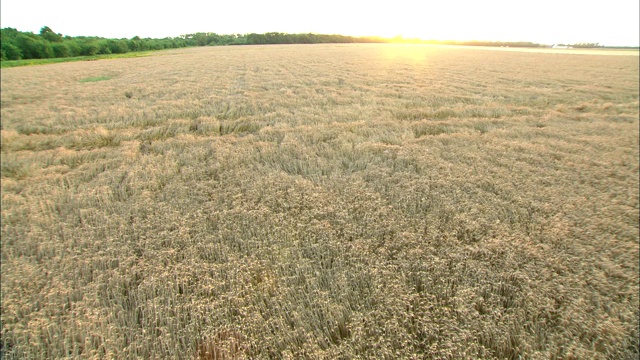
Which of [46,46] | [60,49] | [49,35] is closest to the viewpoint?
[46,46]

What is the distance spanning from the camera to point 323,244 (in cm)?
336

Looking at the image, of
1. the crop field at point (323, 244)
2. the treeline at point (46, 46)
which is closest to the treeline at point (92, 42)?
the treeline at point (46, 46)

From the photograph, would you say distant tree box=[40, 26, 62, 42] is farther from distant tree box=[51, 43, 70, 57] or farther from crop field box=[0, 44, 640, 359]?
crop field box=[0, 44, 640, 359]

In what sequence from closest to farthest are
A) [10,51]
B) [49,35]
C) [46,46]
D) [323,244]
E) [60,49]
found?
[323,244] → [10,51] → [46,46] → [60,49] → [49,35]

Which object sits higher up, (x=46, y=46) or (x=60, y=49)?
(x=46, y=46)

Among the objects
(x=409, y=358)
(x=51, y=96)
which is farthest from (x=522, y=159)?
(x=51, y=96)

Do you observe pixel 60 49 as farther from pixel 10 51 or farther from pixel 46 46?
pixel 10 51

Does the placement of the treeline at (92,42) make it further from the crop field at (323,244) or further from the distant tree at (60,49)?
the crop field at (323,244)

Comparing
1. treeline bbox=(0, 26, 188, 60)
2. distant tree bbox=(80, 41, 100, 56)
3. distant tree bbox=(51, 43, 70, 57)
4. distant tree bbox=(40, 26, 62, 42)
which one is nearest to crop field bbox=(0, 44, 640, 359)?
treeline bbox=(0, 26, 188, 60)

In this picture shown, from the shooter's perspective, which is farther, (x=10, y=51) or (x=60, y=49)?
(x=60, y=49)

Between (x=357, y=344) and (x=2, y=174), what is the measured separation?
7426mm

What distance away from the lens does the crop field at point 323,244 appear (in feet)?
7.92

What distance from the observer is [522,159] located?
570cm

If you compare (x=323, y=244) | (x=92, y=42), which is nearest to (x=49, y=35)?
(x=92, y=42)
